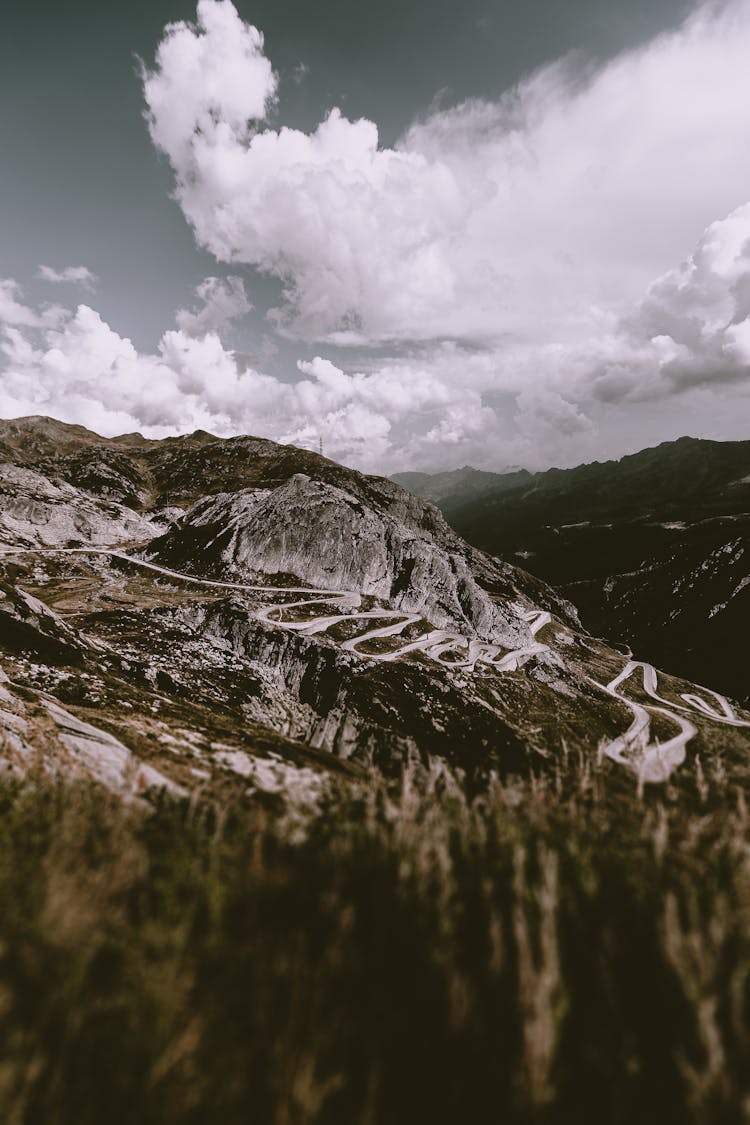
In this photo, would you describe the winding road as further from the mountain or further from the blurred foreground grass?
the blurred foreground grass

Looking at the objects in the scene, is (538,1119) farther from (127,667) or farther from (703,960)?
(127,667)

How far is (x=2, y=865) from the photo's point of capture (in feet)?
17.5

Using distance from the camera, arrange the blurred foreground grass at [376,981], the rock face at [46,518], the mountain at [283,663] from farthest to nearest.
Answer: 1. the rock face at [46,518]
2. the mountain at [283,663]
3. the blurred foreground grass at [376,981]

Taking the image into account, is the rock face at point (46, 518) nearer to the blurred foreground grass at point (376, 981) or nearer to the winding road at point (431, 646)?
the winding road at point (431, 646)

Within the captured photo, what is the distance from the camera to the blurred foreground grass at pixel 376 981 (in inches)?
125

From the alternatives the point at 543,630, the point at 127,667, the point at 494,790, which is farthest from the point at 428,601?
the point at 494,790

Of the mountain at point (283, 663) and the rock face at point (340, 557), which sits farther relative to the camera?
the rock face at point (340, 557)

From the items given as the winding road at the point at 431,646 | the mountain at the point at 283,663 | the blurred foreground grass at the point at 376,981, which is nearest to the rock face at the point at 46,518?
the mountain at the point at 283,663

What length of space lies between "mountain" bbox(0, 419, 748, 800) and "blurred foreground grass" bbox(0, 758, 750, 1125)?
2005 millimetres

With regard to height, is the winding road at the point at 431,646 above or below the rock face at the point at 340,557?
below

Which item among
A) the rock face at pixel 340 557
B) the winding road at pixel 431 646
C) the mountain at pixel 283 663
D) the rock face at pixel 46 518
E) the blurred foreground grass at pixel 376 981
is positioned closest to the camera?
the blurred foreground grass at pixel 376 981

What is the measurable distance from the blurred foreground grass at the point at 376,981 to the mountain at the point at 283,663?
201cm

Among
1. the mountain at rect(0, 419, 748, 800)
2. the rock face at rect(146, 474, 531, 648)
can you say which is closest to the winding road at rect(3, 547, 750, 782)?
the mountain at rect(0, 419, 748, 800)

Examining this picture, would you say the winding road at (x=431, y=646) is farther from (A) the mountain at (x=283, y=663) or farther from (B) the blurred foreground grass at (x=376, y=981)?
(B) the blurred foreground grass at (x=376, y=981)
